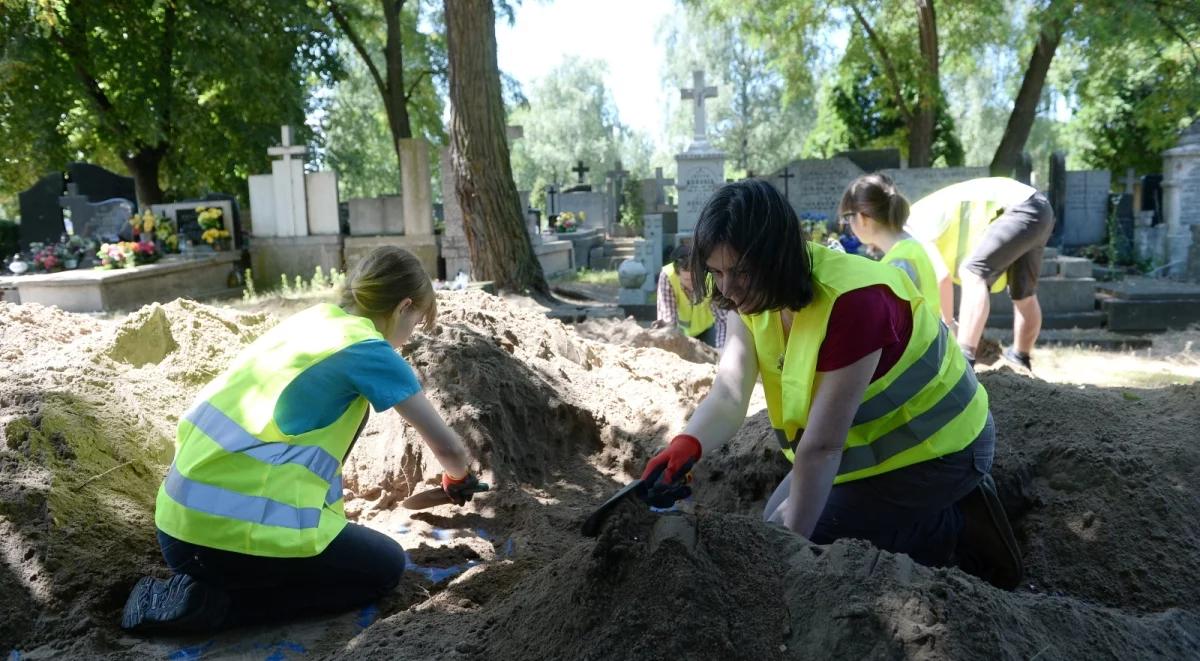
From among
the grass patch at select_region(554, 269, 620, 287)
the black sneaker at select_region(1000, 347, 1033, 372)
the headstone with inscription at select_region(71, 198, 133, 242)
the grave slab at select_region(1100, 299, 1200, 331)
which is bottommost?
the grave slab at select_region(1100, 299, 1200, 331)

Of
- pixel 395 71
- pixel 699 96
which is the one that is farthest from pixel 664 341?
pixel 395 71

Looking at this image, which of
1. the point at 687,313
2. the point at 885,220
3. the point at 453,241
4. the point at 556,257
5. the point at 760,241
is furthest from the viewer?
the point at 556,257

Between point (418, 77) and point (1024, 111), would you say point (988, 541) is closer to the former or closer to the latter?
point (1024, 111)

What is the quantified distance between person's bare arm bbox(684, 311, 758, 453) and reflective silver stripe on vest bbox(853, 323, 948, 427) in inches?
12.3

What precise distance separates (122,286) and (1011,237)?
10.7 m

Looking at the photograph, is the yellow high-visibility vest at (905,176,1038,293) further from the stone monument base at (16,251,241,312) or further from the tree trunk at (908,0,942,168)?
the tree trunk at (908,0,942,168)

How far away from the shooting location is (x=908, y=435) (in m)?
2.51

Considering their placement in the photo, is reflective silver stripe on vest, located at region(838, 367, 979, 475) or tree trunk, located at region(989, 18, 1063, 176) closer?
reflective silver stripe on vest, located at region(838, 367, 979, 475)

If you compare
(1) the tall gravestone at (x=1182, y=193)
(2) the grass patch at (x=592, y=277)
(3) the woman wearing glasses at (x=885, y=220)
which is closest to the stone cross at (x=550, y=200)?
(2) the grass patch at (x=592, y=277)

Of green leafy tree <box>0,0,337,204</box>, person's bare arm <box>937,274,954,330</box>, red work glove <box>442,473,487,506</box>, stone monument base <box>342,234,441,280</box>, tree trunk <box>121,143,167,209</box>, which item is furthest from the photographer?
tree trunk <box>121,143,167,209</box>

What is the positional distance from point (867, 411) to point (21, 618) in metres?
2.59

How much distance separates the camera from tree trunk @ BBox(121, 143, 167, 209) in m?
18.1

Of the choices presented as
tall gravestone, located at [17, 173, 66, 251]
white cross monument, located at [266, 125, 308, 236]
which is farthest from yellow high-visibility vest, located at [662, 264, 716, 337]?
tall gravestone, located at [17, 173, 66, 251]

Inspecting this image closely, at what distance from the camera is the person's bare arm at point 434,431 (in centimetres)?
273
